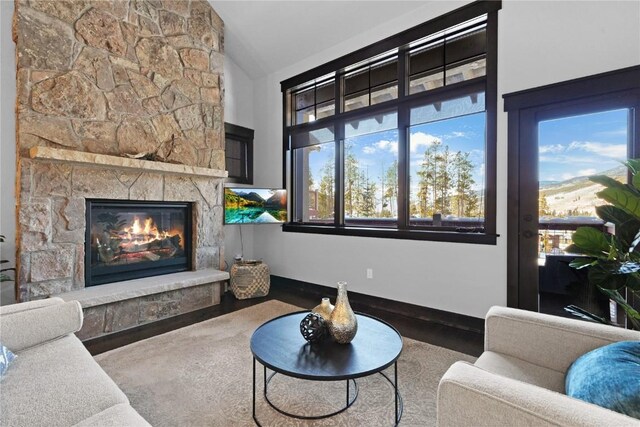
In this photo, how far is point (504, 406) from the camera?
2.66 feet

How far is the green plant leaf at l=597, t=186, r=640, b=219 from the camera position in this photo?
1282mm

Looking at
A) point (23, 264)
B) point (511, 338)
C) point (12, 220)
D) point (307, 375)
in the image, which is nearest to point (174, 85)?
point (12, 220)

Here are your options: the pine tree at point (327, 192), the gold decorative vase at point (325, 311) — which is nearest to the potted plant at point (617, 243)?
the gold decorative vase at point (325, 311)

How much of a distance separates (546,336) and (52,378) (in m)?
2.10

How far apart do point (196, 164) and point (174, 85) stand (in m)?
0.92

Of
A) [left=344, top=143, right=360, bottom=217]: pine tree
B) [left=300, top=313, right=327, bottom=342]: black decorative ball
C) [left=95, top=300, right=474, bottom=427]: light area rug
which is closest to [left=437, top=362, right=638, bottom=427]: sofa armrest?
[left=300, top=313, right=327, bottom=342]: black decorative ball

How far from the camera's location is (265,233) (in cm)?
477

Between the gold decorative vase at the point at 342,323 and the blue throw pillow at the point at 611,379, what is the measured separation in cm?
89

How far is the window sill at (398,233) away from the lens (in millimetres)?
2814

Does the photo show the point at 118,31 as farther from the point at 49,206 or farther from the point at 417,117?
the point at 417,117

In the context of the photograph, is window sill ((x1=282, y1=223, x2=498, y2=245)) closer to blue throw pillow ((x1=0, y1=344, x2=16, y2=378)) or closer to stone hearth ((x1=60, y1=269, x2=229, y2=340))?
stone hearth ((x1=60, y1=269, x2=229, y2=340))

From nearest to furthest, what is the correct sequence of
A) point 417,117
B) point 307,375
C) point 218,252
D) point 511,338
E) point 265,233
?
point 307,375, point 511,338, point 417,117, point 218,252, point 265,233

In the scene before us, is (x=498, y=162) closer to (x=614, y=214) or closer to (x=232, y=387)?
(x=614, y=214)

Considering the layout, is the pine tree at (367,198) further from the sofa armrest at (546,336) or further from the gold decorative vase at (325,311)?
the sofa armrest at (546,336)
